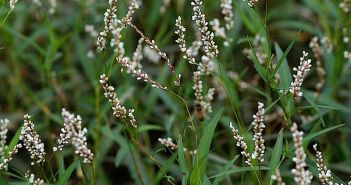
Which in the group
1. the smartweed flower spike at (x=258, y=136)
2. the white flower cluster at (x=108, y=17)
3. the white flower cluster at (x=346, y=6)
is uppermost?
the white flower cluster at (x=346, y=6)

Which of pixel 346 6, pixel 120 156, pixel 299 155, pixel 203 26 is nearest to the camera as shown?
pixel 299 155

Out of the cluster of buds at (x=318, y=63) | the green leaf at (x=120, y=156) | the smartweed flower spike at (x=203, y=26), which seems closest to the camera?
the smartweed flower spike at (x=203, y=26)

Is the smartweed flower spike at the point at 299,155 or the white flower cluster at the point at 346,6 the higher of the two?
the white flower cluster at the point at 346,6

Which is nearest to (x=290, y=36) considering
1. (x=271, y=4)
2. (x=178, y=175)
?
(x=271, y=4)

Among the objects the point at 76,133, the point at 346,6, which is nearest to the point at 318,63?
the point at 346,6

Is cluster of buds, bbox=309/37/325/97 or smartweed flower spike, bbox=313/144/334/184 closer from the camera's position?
smartweed flower spike, bbox=313/144/334/184

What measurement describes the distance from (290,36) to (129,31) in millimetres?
1131

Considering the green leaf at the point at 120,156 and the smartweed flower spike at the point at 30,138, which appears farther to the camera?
the green leaf at the point at 120,156

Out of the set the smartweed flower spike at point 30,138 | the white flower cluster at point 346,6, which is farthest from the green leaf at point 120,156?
the white flower cluster at point 346,6

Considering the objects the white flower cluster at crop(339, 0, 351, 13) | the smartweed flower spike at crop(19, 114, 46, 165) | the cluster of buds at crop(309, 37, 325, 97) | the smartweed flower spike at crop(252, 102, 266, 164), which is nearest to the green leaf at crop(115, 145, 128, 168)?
the smartweed flower spike at crop(19, 114, 46, 165)

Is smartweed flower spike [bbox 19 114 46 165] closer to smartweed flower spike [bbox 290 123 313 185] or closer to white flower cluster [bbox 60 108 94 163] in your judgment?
white flower cluster [bbox 60 108 94 163]

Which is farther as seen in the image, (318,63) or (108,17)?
(318,63)

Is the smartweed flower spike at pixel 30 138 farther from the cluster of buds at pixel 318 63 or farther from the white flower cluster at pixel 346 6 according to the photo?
the white flower cluster at pixel 346 6

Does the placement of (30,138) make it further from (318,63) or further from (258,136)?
(318,63)
